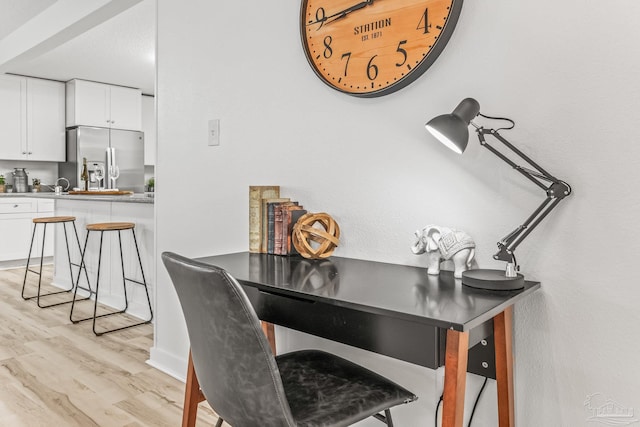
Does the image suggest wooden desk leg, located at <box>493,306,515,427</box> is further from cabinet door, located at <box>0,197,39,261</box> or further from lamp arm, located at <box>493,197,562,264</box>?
cabinet door, located at <box>0,197,39,261</box>

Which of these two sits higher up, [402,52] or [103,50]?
[103,50]

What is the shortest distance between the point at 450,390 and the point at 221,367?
52 centimetres

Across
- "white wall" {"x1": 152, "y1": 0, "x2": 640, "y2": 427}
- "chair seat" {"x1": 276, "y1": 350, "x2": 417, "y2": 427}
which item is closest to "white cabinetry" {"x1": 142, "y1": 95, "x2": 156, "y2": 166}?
"white wall" {"x1": 152, "y1": 0, "x2": 640, "y2": 427}

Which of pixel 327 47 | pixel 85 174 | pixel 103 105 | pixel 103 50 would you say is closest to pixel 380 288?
pixel 327 47

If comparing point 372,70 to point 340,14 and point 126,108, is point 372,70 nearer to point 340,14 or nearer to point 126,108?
point 340,14

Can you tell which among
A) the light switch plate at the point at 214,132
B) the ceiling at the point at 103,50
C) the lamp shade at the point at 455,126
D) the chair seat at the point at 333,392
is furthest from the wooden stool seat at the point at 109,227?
the lamp shade at the point at 455,126

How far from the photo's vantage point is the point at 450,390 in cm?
101

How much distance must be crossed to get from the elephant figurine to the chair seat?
0.38 m

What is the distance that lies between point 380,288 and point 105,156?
247 inches

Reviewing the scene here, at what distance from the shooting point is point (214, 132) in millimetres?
2236

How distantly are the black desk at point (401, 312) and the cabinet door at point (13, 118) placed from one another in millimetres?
5870

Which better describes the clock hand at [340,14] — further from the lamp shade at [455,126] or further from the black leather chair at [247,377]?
the black leather chair at [247,377]

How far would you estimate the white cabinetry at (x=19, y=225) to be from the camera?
5609mm

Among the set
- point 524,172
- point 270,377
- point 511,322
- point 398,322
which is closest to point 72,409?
A: point 270,377
